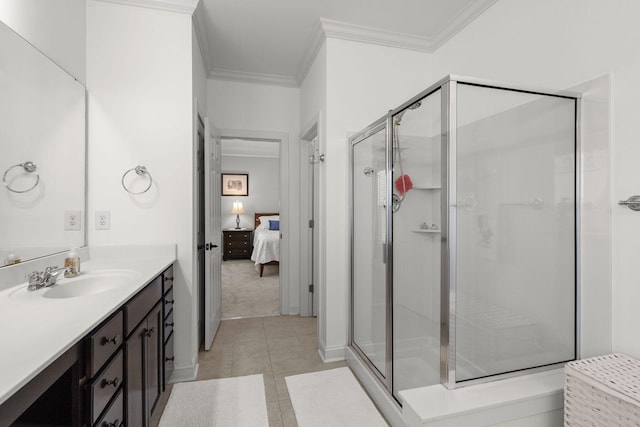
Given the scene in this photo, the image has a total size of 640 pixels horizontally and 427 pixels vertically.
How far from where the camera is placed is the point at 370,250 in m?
2.29

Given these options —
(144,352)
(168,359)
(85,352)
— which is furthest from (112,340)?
(168,359)

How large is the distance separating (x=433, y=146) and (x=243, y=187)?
6480 mm

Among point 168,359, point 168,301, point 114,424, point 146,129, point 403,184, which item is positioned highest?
point 146,129

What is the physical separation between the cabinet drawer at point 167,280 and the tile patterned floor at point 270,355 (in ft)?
2.38

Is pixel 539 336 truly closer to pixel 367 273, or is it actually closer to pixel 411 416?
pixel 411 416

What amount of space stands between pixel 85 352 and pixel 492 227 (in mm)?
1756

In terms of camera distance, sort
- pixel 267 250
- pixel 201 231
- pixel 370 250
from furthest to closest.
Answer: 1. pixel 267 250
2. pixel 201 231
3. pixel 370 250

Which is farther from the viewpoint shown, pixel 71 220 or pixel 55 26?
pixel 71 220

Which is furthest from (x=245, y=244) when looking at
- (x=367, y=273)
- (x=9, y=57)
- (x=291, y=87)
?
(x=9, y=57)

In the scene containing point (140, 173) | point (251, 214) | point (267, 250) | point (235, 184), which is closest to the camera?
point (140, 173)

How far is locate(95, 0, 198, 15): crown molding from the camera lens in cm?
212

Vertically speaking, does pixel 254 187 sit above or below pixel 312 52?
below

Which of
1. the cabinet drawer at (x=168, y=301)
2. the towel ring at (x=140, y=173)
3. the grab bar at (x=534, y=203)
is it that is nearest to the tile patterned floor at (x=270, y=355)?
the cabinet drawer at (x=168, y=301)

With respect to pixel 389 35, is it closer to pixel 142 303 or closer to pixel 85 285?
pixel 142 303
